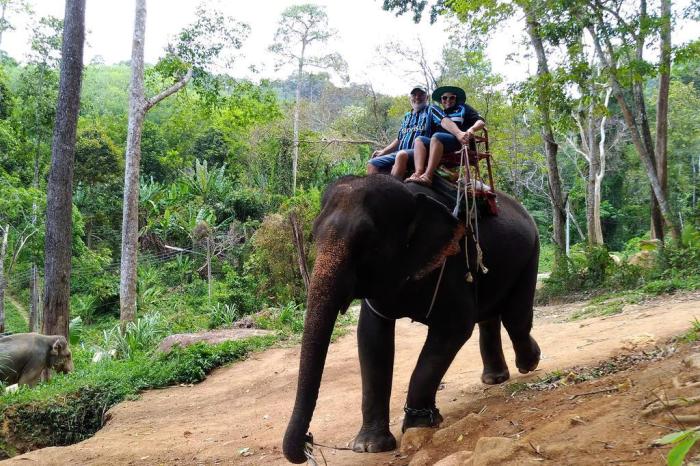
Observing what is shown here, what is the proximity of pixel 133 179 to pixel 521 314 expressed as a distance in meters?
11.4

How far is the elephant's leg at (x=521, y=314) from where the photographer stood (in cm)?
609

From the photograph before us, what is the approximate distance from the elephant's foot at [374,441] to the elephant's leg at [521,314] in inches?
80.7

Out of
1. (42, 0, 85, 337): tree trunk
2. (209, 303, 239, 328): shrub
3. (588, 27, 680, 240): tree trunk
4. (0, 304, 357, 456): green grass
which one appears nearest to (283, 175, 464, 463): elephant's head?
(0, 304, 357, 456): green grass

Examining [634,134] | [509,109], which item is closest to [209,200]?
[509,109]

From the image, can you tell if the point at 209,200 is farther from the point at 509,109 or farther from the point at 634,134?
the point at 634,134

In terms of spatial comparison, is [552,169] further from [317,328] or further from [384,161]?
[317,328]

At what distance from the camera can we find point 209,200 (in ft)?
95.9

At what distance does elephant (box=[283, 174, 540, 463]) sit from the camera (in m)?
3.73

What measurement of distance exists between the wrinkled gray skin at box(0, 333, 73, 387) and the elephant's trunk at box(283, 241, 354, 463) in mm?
9667

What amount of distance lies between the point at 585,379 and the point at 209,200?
25.8 metres

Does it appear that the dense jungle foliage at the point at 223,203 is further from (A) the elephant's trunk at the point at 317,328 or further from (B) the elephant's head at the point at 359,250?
(A) the elephant's trunk at the point at 317,328

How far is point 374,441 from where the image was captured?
15.0 feet

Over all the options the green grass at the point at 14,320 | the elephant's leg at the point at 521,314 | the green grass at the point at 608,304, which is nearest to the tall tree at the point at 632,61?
the green grass at the point at 608,304

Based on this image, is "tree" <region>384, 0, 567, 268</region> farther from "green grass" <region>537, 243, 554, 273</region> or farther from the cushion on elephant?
"green grass" <region>537, 243, 554, 273</region>
